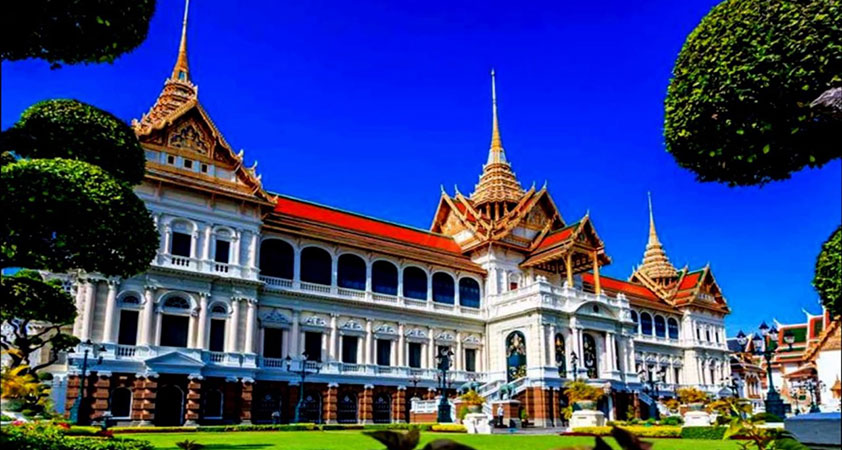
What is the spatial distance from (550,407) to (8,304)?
92.0 ft

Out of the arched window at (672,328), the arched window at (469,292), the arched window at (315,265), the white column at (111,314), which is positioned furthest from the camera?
the arched window at (672,328)

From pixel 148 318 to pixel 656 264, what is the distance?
4976 cm

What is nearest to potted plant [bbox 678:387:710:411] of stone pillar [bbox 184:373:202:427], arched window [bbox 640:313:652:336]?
arched window [bbox 640:313:652:336]

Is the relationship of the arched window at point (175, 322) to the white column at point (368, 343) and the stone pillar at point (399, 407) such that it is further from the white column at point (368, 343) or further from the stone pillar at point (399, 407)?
the stone pillar at point (399, 407)

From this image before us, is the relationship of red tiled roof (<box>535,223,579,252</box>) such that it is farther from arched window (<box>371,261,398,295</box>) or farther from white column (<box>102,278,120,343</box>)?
white column (<box>102,278,120,343</box>)

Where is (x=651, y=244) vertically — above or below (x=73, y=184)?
above

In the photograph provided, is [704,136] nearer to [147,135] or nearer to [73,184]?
[73,184]

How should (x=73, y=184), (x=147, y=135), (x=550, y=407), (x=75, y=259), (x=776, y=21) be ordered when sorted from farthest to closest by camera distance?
(x=550, y=407), (x=147, y=135), (x=75, y=259), (x=73, y=184), (x=776, y=21)

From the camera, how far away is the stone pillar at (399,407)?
34.9 metres

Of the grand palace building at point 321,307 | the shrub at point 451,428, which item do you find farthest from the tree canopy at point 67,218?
the shrub at point 451,428

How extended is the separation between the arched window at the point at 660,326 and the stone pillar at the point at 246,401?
3769 cm

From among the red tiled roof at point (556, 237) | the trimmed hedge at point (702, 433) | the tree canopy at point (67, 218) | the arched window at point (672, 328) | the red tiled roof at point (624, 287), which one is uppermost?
the red tiled roof at point (556, 237)

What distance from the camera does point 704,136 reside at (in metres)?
10.9

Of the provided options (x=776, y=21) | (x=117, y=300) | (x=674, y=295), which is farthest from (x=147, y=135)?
(x=674, y=295)
